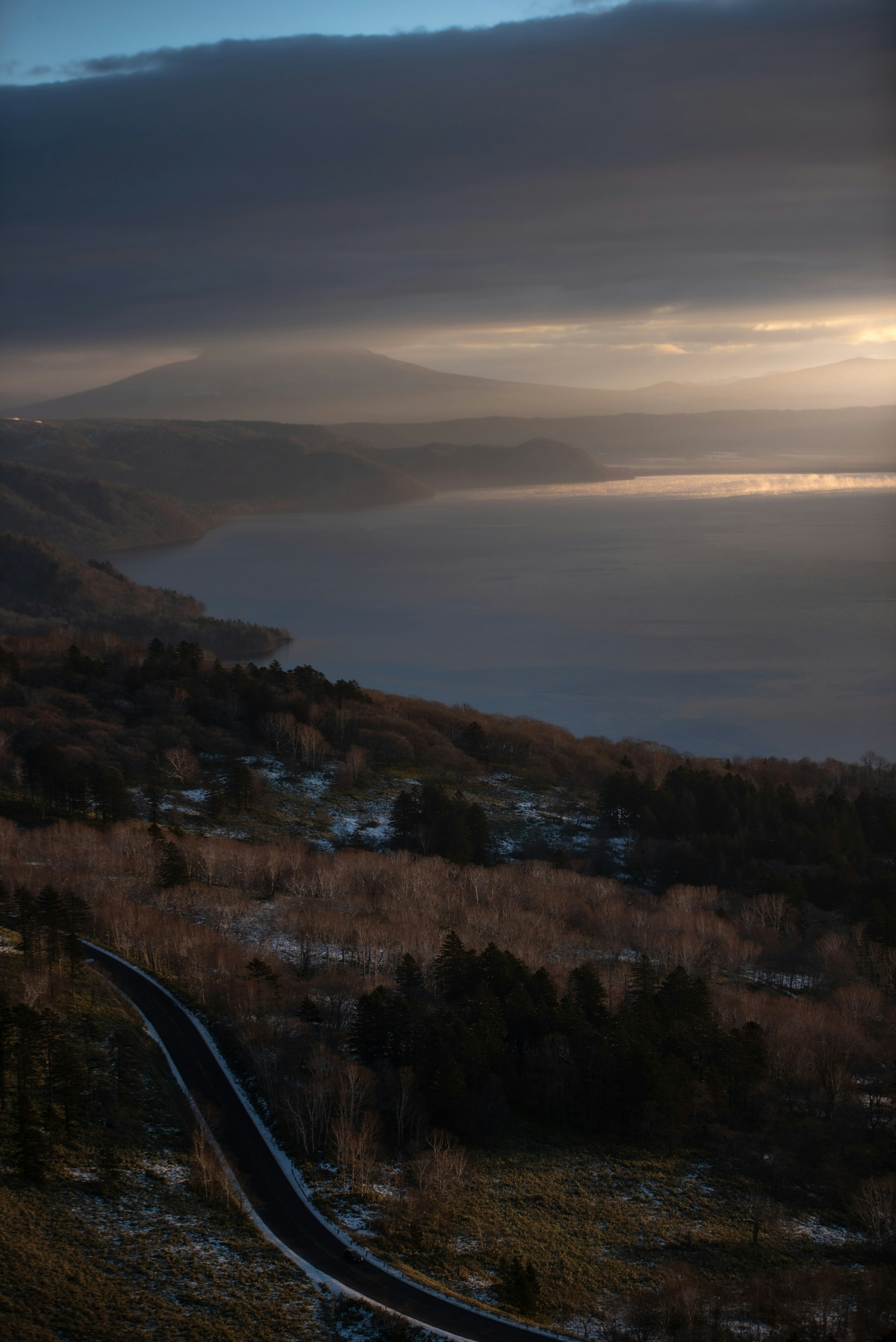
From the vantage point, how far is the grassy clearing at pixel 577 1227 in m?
18.4

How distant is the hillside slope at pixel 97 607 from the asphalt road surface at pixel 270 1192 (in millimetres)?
89218

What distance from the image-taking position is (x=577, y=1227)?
808 inches

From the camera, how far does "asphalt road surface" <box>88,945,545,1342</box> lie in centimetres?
1666

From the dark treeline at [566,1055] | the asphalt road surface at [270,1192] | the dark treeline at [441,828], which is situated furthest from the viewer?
the dark treeline at [441,828]

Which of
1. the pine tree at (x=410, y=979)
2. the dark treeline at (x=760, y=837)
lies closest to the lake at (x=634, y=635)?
the dark treeline at (x=760, y=837)

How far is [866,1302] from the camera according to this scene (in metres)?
17.6

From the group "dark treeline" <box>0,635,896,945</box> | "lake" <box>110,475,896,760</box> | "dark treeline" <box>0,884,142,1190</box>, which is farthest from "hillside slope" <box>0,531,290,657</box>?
"dark treeline" <box>0,884,142,1190</box>

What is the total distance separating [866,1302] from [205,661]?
73.5 metres

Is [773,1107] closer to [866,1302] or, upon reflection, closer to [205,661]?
[866,1302]

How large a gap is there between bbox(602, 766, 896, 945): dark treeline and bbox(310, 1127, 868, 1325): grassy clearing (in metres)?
25.2

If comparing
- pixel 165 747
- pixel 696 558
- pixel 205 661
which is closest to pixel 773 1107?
pixel 165 747

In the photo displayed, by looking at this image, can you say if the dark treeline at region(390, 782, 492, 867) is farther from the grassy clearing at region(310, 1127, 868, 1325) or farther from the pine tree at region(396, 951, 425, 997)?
the grassy clearing at region(310, 1127, 868, 1325)

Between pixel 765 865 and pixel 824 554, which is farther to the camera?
pixel 824 554

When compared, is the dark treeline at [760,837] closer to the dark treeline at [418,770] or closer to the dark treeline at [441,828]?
the dark treeline at [418,770]
